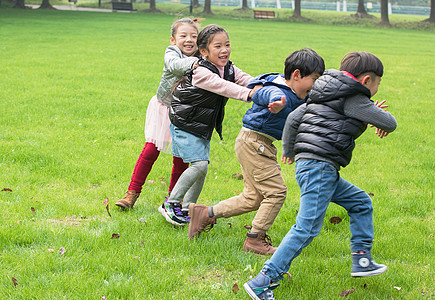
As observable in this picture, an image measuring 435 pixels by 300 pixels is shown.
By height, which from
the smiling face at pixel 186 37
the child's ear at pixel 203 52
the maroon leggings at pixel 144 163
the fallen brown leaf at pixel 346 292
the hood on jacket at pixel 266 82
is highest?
the smiling face at pixel 186 37

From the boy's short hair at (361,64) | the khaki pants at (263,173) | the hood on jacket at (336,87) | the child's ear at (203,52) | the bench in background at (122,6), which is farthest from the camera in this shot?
the bench in background at (122,6)

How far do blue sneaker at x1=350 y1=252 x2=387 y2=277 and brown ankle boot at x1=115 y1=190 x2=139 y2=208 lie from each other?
230 cm

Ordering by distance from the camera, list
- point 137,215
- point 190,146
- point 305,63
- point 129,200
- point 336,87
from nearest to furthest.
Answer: point 336,87 < point 305,63 < point 190,146 < point 137,215 < point 129,200

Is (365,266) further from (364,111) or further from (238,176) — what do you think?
(238,176)

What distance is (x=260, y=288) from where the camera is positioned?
3252 mm

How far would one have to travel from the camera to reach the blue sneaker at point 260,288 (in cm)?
325

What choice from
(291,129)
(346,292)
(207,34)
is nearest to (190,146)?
(207,34)

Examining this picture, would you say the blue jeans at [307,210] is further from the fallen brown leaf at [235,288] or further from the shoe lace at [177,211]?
the shoe lace at [177,211]

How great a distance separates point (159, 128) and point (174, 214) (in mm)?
890

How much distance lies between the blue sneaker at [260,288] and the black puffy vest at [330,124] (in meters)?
0.90

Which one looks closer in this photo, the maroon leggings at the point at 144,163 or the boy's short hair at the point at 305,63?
the boy's short hair at the point at 305,63

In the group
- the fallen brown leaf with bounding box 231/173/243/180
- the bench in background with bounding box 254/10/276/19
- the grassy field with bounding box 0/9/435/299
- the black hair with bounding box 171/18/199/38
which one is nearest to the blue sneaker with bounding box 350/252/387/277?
the grassy field with bounding box 0/9/435/299

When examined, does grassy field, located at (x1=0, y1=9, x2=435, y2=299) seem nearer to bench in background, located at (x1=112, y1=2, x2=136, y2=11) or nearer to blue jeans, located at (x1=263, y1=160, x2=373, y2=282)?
blue jeans, located at (x1=263, y1=160, x2=373, y2=282)

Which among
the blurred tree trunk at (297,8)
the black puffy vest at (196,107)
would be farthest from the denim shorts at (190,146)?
the blurred tree trunk at (297,8)
